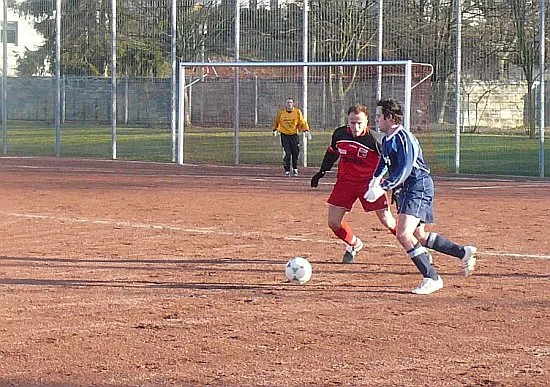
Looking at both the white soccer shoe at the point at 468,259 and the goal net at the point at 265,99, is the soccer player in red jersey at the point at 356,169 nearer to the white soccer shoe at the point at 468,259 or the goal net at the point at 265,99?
the white soccer shoe at the point at 468,259

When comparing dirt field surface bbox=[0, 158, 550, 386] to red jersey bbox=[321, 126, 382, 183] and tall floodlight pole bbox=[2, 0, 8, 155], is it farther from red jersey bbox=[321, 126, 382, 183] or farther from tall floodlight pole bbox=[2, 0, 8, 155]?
tall floodlight pole bbox=[2, 0, 8, 155]

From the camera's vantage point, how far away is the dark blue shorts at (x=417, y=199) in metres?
9.39

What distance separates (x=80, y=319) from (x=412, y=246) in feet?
9.94

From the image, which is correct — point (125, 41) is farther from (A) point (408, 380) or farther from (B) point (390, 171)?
(A) point (408, 380)

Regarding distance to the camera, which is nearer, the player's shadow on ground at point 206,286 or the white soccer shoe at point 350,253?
the player's shadow on ground at point 206,286

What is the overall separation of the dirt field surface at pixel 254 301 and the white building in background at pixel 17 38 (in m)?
19.3

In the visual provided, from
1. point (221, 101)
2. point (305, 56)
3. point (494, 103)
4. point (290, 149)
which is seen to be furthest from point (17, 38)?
point (494, 103)

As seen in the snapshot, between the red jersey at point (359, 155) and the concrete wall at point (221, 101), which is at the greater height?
the concrete wall at point (221, 101)

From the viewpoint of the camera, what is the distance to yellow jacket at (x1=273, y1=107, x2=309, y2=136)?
24.2 metres

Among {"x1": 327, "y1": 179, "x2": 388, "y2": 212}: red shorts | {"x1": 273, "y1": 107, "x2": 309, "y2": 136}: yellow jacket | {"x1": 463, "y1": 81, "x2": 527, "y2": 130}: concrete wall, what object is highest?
{"x1": 463, "y1": 81, "x2": 527, "y2": 130}: concrete wall

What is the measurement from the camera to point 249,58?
28.6 m

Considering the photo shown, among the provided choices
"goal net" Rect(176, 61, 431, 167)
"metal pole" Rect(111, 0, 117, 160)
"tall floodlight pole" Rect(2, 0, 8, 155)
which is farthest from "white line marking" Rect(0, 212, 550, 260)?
"tall floodlight pole" Rect(2, 0, 8, 155)

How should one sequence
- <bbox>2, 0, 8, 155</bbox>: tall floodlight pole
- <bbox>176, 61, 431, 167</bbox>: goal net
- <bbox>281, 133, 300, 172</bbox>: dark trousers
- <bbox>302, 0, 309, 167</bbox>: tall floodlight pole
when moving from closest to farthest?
<bbox>281, 133, 300, 172</bbox>: dark trousers, <bbox>176, 61, 431, 167</bbox>: goal net, <bbox>302, 0, 309, 167</bbox>: tall floodlight pole, <bbox>2, 0, 8, 155</bbox>: tall floodlight pole

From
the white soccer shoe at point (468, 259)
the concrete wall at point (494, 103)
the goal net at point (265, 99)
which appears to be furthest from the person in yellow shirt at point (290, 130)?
the white soccer shoe at point (468, 259)
